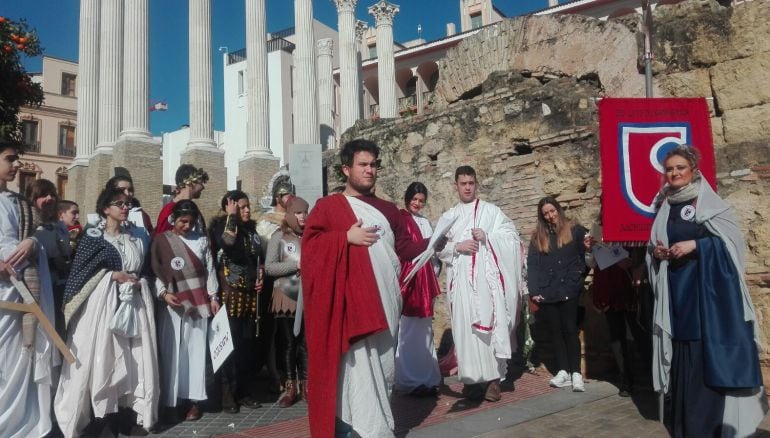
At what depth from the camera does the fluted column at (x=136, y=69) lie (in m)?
22.4

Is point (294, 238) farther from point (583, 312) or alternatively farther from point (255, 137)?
point (255, 137)

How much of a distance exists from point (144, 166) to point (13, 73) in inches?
682

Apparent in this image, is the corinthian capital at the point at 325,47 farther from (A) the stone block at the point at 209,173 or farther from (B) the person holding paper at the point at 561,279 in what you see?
(B) the person holding paper at the point at 561,279

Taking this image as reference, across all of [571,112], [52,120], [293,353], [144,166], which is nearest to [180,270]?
[293,353]

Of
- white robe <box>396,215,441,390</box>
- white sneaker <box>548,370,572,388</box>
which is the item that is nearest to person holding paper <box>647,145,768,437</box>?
white sneaker <box>548,370,572,388</box>

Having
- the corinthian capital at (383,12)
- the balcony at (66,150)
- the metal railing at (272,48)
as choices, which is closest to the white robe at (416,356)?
the corinthian capital at (383,12)

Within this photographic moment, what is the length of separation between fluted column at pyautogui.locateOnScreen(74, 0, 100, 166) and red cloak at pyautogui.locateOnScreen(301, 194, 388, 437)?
25.8 m

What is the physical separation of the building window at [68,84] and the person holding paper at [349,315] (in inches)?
1855

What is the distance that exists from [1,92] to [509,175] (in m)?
5.46

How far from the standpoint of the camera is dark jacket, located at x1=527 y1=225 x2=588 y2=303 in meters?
5.31

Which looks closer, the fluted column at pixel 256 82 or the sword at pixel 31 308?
the sword at pixel 31 308

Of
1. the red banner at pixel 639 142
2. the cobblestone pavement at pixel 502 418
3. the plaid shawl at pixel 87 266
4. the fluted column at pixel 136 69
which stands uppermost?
the fluted column at pixel 136 69

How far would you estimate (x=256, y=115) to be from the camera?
84.6 feet

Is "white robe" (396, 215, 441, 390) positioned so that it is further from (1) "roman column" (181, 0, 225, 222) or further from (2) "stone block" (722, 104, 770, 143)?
(1) "roman column" (181, 0, 225, 222)
